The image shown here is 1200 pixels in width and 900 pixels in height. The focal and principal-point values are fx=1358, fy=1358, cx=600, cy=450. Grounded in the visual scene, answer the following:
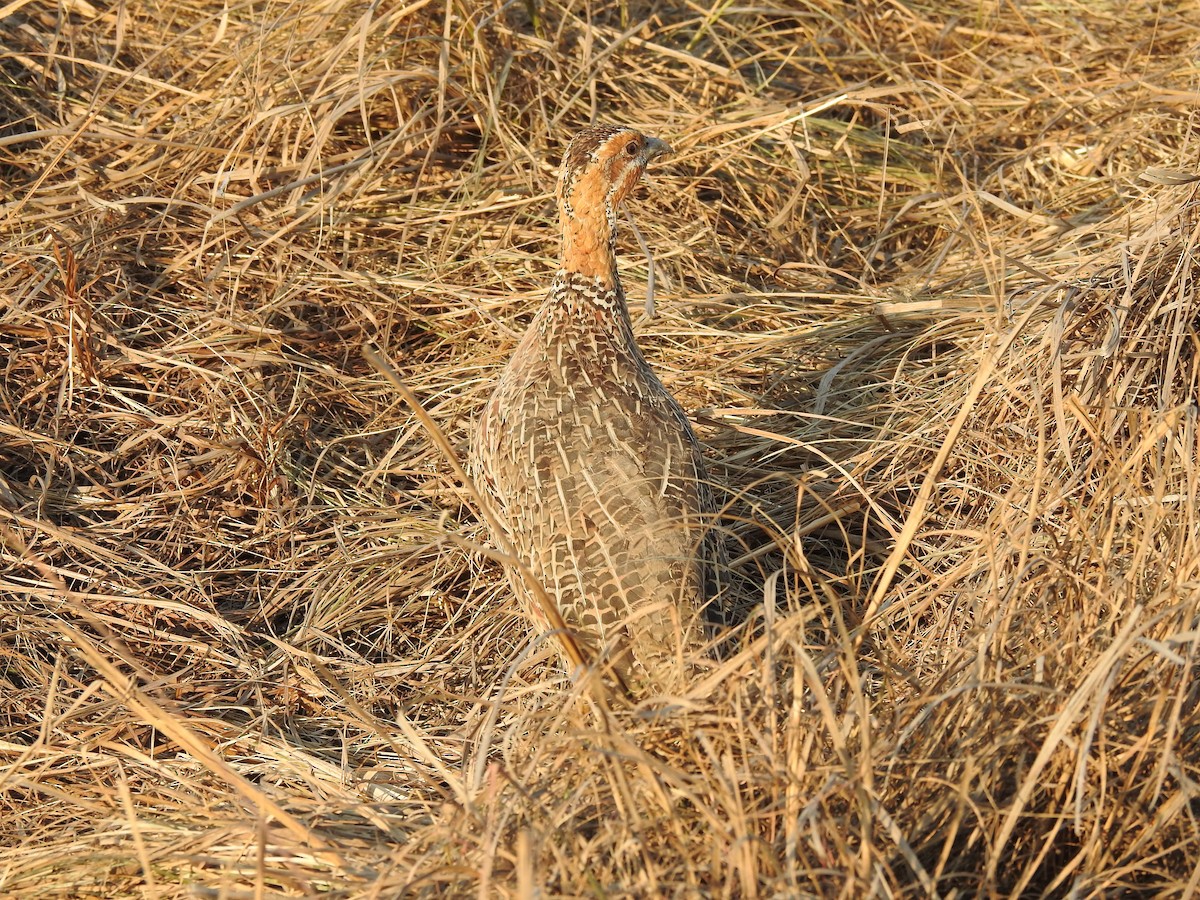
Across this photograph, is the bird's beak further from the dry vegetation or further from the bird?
the dry vegetation

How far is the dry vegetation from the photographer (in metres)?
2.74

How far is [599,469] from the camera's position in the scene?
3.66 metres

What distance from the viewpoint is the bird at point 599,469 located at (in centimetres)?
341

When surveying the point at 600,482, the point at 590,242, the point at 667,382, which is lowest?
the point at 667,382

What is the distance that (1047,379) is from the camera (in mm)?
4215

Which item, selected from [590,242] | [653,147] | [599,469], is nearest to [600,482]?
[599,469]

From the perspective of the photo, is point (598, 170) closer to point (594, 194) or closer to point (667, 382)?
point (594, 194)

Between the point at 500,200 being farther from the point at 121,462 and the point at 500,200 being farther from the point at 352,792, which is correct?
the point at 352,792

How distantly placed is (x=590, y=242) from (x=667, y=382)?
1130mm

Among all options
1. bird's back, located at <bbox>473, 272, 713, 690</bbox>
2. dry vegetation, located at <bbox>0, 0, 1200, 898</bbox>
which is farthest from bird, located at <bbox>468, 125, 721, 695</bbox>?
dry vegetation, located at <bbox>0, 0, 1200, 898</bbox>

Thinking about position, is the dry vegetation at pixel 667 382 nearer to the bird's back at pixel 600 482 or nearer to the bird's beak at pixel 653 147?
the bird's back at pixel 600 482

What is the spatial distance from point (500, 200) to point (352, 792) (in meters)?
2.78

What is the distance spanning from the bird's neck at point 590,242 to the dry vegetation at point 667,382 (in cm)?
87

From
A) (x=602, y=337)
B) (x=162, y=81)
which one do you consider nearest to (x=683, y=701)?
(x=602, y=337)
